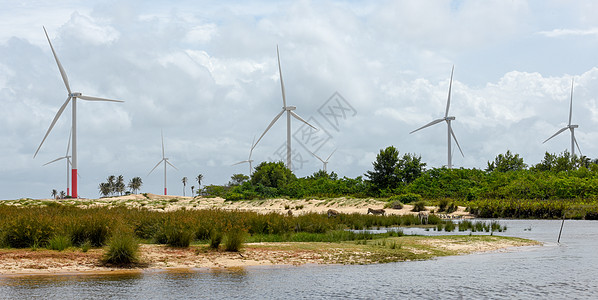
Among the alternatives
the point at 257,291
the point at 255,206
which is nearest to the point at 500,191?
the point at 255,206

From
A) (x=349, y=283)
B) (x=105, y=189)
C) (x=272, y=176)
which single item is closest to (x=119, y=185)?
(x=105, y=189)

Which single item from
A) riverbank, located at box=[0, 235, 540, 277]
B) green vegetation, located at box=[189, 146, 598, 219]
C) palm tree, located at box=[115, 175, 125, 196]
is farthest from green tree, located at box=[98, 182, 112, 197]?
riverbank, located at box=[0, 235, 540, 277]

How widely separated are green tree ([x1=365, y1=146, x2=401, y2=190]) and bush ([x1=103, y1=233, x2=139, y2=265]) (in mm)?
73155

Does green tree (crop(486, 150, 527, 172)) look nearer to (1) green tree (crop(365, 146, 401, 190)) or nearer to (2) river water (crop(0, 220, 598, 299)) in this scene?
(1) green tree (crop(365, 146, 401, 190))

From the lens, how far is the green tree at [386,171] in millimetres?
93312

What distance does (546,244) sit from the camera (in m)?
32.1

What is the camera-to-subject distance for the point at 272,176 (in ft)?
316

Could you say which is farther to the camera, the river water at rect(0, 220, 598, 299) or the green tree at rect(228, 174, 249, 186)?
the green tree at rect(228, 174, 249, 186)

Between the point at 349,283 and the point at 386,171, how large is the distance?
76.3 m

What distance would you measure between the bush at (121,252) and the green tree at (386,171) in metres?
73.2

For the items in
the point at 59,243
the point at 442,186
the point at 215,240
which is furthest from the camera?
the point at 442,186

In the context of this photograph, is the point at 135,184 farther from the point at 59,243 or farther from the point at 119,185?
the point at 59,243

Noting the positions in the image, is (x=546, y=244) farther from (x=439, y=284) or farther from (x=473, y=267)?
(x=439, y=284)

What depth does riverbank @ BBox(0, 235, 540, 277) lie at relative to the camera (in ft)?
67.8
